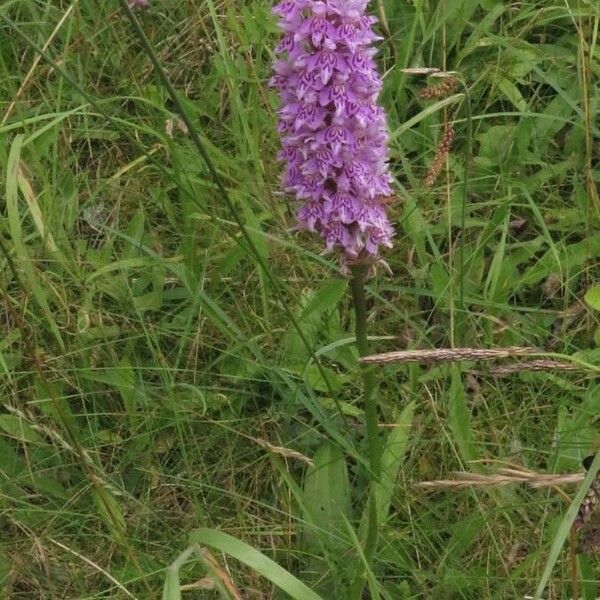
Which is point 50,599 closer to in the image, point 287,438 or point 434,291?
point 287,438

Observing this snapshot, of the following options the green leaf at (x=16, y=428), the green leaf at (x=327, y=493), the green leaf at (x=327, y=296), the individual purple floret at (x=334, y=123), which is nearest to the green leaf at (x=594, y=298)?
the individual purple floret at (x=334, y=123)

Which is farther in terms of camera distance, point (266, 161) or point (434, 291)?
point (266, 161)

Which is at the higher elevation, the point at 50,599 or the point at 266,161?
the point at 266,161

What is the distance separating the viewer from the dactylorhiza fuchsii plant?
4.76 feet

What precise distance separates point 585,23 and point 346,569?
1.63 metres

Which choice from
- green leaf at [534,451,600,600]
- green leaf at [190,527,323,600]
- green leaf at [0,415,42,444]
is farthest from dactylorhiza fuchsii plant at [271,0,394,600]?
green leaf at [0,415,42,444]

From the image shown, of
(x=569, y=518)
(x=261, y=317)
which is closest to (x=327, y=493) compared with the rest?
(x=261, y=317)

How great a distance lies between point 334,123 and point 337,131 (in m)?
0.02

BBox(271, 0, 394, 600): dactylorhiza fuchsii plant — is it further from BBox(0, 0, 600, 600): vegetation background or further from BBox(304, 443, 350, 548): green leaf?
BBox(304, 443, 350, 548): green leaf

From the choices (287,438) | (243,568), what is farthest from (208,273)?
(243,568)

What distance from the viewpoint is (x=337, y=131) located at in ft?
4.91

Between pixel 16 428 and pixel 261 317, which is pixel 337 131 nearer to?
pixel 261 317

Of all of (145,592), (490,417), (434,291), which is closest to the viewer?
(145,592)

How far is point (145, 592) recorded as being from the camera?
180 cm
